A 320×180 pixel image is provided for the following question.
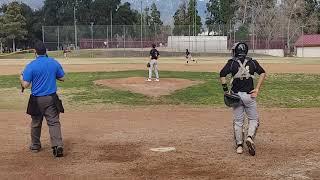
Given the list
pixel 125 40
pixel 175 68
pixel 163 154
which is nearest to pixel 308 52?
pixel 125 40

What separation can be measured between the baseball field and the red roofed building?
191 ft

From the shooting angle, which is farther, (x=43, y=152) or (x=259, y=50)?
(x=259, y=50)

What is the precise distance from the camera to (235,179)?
6.11m

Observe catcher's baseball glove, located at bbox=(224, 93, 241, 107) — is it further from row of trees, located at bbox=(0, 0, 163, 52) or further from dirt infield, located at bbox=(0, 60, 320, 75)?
row of trees, located at bbox=(0, 0, 163, 52)

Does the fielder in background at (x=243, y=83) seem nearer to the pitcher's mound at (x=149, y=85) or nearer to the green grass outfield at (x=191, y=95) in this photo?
the green grass outfield at (x=191, y=95)

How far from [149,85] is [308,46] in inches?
2330

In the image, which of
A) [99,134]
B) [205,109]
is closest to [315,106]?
[205,109]

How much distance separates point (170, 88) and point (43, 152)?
11.2 m

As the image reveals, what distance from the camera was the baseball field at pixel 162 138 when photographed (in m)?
6.57

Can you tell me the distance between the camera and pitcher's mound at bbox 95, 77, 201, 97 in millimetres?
18031

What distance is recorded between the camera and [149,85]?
19.5m

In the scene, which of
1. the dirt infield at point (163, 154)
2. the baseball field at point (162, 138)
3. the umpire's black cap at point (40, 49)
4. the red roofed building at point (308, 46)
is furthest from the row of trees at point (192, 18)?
the umpire's black cap at point (40, 49)

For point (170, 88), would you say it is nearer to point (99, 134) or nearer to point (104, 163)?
point (99, 134)

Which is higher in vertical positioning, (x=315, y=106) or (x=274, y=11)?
(x=274, y=11)
